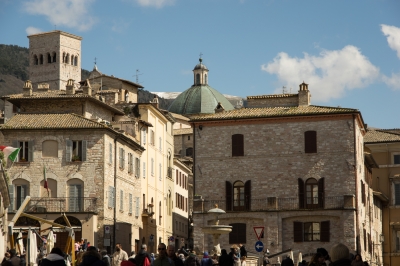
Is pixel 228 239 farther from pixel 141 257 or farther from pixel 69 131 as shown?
pixel 141 257

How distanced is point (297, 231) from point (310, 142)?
19.1 feet

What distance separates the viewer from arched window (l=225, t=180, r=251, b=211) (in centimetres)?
5856

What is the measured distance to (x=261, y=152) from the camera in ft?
194

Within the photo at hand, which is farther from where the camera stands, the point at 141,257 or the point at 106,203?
the point at 106,203

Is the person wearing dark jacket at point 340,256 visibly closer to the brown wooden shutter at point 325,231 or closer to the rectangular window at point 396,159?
the brown wooden shutter at point 325,231

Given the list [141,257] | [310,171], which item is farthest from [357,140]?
[141,257]

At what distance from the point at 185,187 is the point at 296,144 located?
29.5 meters

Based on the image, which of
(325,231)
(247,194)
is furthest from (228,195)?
(325,231)

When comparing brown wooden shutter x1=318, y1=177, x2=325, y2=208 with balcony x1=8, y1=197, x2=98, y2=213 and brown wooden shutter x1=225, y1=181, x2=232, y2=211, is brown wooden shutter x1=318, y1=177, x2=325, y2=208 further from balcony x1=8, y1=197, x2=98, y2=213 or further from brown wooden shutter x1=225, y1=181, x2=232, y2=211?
balcony x1=8, y1=197, x2=98, y2=213

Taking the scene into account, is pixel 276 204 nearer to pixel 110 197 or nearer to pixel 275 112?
pixel 275 112

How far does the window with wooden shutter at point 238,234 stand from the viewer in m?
57.5

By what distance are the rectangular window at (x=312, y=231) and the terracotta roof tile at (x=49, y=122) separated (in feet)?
46.6

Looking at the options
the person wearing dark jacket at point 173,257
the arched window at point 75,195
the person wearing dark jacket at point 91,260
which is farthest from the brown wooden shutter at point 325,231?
the person wearing dark jacket at point 91,260

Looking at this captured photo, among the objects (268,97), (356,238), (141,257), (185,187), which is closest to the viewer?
(141,257)
